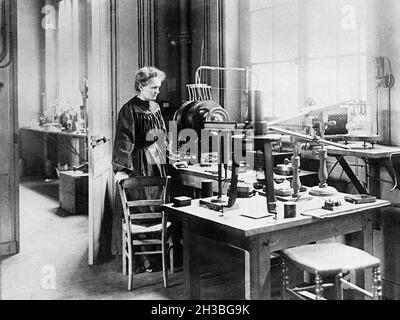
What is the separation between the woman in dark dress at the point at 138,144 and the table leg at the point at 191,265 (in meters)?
1.40

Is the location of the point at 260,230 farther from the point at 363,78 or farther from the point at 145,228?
the point at 363,78

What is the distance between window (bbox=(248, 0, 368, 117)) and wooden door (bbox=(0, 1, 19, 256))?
2.39 meters

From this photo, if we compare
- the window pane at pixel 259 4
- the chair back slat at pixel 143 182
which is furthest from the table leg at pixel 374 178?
the window pane at pixel 259 4

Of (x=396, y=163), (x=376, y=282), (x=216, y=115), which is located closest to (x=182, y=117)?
(x=216, y=115)

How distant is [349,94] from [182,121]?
157cm

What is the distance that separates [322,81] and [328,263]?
2.54 m

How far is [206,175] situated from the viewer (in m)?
3.99

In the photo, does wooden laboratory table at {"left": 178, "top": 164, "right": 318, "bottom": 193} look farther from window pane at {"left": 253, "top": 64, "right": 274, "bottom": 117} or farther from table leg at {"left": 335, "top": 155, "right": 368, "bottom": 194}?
window pane at {"left": 253, "top": 64, "right": 274, "bottom": 117}

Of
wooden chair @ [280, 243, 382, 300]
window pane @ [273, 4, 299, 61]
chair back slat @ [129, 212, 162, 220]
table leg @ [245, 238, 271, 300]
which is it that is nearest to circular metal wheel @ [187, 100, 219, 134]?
chair back slat @ [129, 212, 162, 220]

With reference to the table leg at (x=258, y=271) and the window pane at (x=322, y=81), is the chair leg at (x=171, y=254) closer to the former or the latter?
the table leg at (x=258, y=271)

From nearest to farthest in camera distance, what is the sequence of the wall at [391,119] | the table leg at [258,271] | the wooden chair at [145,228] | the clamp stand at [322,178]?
the table leg at [258,271] → the clamp stand at [322,178] → the wall at [391,119] → the wooden chair at [145,228]

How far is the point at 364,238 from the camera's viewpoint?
286 cm

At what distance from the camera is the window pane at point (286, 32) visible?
4.91 meters
